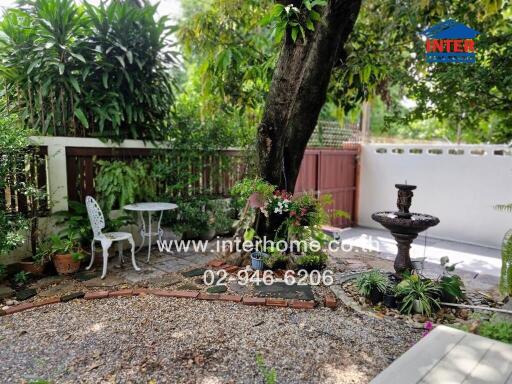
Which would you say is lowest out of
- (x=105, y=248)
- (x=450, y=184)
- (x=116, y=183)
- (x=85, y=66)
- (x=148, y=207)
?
(x=105, y=248)

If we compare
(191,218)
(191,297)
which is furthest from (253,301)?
(191,218)

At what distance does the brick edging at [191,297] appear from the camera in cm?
321

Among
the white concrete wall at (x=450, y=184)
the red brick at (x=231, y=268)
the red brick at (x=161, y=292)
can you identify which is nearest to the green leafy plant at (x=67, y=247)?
the red brick at (x=161, y=292)

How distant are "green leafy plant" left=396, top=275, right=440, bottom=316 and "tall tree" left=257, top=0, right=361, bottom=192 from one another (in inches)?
72.3

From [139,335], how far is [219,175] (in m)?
3.50

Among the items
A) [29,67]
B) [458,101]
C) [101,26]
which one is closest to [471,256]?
[458,101]

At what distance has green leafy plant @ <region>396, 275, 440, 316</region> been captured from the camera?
3.10 metres

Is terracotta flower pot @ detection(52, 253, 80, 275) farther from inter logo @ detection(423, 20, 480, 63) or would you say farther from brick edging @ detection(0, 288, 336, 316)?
inter logo @ detection(423, 20, 480, 63)

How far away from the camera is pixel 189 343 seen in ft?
8.38

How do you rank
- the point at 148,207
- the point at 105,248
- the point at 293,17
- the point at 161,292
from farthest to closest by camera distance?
the point at 148,207 → the point at 105,248 → the point at 293,17 → the point at 161,292

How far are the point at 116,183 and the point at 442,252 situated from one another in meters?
5.08

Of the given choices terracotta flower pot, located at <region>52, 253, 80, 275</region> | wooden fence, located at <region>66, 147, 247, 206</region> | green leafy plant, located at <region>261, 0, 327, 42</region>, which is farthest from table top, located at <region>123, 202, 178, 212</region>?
green leafy plant, located at <region>261, 0, 327, 42</region>

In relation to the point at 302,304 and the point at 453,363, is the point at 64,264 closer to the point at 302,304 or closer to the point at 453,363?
the point at 302,304

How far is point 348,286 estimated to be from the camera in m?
3.72
